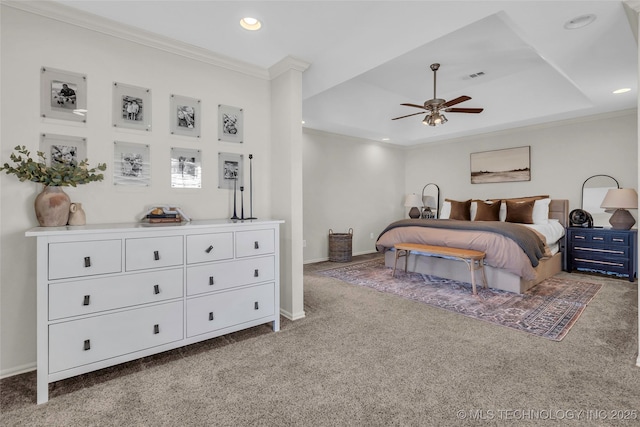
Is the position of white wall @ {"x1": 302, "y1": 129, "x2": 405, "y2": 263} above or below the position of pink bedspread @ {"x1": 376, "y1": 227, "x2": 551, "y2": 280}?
above

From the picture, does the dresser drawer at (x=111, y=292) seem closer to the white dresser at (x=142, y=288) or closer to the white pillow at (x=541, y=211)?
the white dresser at (x=142, y=288)

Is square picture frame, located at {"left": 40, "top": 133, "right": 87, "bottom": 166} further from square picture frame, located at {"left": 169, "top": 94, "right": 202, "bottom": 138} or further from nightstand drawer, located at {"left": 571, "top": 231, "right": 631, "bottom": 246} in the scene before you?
nightstand drawer, located at {"left": 571, "top": 231, "right": 631, "bottom": 246}

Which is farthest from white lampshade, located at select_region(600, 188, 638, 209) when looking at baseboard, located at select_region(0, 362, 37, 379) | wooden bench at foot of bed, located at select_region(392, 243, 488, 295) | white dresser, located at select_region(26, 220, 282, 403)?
baseboard, located at select_region(0, 362, 37, 379)

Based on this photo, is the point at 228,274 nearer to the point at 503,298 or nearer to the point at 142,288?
the point at 142,288

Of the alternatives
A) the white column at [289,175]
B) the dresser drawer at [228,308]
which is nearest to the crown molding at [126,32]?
the white column at [289,175]

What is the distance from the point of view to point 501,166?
18.5 feet

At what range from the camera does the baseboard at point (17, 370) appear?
1893 mm

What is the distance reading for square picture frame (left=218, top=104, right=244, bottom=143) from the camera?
2.77 m

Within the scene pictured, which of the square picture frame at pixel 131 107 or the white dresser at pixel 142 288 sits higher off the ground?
the square picture frame at pixel 131 107

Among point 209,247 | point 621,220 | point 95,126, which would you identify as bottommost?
point 209,247

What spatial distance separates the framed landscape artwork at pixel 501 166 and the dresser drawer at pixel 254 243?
195 inches

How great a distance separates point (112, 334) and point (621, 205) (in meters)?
5.68

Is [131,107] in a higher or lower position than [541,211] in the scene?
higher

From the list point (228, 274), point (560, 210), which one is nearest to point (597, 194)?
point (560, 210)
